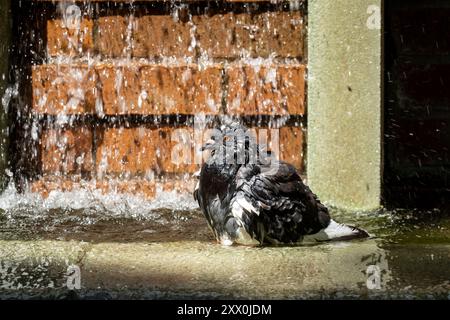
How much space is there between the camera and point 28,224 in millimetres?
3062

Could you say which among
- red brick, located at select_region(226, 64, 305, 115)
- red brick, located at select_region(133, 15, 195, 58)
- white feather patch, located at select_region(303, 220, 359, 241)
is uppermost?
red brick, located at select_region(133, 15, 195, 58)

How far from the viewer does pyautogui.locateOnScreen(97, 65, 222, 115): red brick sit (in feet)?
12.4

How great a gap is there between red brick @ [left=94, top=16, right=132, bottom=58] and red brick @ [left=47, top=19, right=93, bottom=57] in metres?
0.04

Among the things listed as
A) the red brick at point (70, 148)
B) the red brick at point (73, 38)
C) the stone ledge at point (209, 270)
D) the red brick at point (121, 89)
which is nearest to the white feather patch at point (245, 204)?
the stone ledge at point (209, 270)

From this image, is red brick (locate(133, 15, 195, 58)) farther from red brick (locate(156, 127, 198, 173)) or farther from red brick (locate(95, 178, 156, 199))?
red brick (locate(95, 178, 156, 199))

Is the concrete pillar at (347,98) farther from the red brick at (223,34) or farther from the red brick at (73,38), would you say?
the red brick at (73,38)

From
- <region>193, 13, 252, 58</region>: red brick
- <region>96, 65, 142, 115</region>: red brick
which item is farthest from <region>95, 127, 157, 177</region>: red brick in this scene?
<region>193, 13, 252, 58</region>: red brick

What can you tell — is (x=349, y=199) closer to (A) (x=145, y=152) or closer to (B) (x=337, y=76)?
(B) (x=337, y=76)

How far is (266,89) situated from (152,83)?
560 millimetres

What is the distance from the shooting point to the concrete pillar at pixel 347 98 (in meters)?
3.56

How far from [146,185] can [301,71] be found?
945mm

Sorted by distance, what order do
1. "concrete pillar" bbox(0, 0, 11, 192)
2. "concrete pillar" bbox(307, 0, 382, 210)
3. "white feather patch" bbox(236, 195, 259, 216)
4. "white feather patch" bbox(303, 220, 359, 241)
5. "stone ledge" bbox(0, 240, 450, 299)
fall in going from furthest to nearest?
"concrete pillar" bbox(0, 0, 11, 192) → "concrete pillar" bbox(307, 0, 382, 210) → "white feather patch" bbox(303, 220, 359, 241) → "white feather patch" bbox(236, 195, 259, 216) → "stone ledge" bbox(0, 240, 450, 299)

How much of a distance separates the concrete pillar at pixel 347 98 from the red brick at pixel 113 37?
2.98 ft
